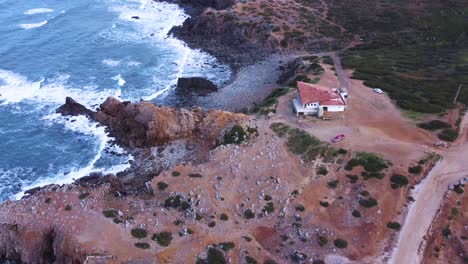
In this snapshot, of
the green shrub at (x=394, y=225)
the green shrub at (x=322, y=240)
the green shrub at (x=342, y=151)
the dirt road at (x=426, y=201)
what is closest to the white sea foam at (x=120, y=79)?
the green shrub at (x=342, y=151)

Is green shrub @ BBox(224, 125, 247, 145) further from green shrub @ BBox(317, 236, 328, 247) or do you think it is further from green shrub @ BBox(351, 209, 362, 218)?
green shrub @ BBox(317, 236, 328, 247)

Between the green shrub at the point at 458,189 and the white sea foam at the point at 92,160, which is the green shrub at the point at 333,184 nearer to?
the green shrub at the point at 458,189

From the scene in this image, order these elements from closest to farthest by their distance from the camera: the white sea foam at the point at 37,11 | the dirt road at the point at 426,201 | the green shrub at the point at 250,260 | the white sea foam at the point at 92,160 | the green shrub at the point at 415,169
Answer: the dirt road at the point at 426,201 < the green shrub at the point at 250,260 < the green shrub at the point at 415,169 < the white sea foam at the point at 92,160 < the white sea foam at the point at 37,11

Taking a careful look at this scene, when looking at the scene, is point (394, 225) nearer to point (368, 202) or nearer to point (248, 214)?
point (368, 202)

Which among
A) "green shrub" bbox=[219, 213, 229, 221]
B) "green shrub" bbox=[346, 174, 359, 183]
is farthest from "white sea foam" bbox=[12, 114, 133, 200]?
"green shrub" bbox=[346, 174, 359, 183]

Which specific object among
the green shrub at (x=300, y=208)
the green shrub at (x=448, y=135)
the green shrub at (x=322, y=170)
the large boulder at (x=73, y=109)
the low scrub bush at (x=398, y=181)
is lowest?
the large boulder at (x=73, y=109)

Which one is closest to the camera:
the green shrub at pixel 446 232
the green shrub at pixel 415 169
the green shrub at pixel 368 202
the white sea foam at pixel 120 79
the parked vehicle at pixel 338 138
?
the green shrub at pixel 446 232

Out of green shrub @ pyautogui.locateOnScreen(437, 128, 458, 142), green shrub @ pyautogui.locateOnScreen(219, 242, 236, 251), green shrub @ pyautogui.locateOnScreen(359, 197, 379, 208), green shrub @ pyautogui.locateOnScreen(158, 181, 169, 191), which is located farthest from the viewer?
green shrub @ pyautogui.locateOnScreen(437, 128, 458, 142)

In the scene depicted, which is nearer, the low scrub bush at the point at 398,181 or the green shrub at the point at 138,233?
the green shrub at the point at 138,233

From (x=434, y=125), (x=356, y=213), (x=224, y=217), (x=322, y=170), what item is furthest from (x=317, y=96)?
(x=224, y=217)
